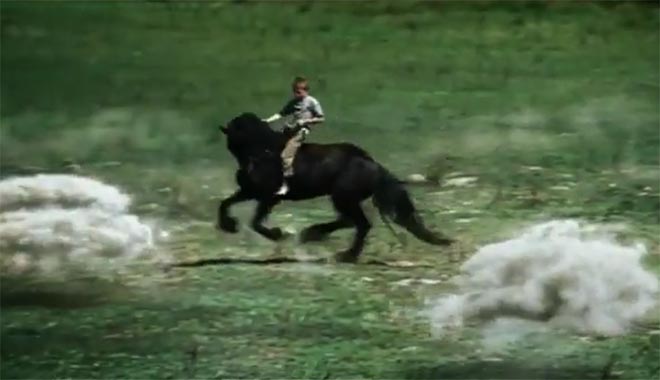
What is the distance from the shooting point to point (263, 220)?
200cm

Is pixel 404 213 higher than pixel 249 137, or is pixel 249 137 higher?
pixel 249 137

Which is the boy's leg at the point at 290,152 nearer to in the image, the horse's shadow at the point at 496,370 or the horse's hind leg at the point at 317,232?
the horse's hind leg at the point at 317,232

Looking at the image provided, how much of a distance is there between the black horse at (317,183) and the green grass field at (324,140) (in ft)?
0.06

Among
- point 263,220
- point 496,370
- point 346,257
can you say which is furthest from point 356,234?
point 496,370

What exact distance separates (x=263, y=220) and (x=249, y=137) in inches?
5.6

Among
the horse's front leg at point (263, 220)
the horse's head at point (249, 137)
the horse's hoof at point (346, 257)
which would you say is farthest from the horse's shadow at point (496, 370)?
the horse's head at point (249, 137)

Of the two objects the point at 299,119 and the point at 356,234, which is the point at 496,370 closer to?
the point at 356,234

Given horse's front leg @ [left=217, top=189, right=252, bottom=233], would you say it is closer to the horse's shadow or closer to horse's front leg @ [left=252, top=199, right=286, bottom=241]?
horse's front leg @ [left=252, top=199, right=286, bottom=241]

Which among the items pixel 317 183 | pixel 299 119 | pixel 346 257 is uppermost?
pixel 299 119

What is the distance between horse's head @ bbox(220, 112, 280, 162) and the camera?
79.0 inches

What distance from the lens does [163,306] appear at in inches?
78.5

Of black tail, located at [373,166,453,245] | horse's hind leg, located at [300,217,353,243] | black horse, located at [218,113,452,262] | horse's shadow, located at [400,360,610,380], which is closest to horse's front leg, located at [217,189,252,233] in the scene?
black horse, located at [218,113,452,262]

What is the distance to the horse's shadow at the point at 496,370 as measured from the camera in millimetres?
1947

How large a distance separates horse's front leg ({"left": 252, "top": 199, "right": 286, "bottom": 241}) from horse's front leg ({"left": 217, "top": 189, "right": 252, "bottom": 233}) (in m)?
0.03
